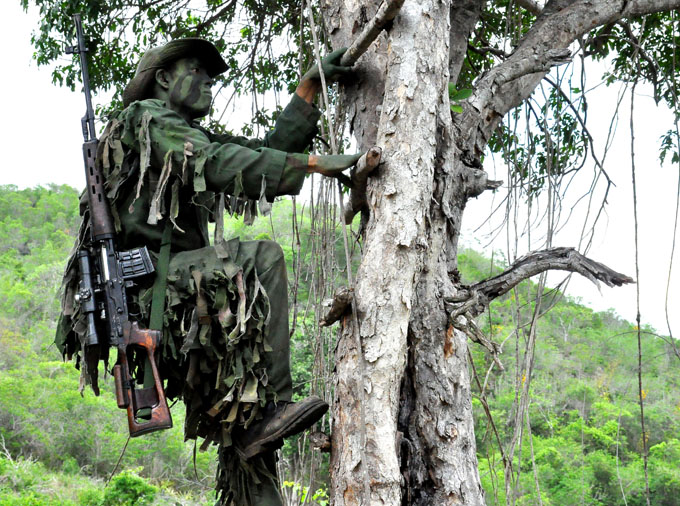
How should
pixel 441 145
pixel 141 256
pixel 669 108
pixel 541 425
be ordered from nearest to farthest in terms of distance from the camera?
pixel 141 256 < pixel 441 145 < pixel 669 108 < pixel 541 425

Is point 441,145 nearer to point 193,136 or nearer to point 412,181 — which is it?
point 412,181

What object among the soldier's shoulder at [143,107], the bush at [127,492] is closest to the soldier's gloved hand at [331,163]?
the soldier's shoulder at [143,107]

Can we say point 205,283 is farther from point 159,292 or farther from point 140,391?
point 140,391

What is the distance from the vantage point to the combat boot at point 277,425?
234 cm

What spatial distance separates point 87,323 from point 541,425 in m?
13.9

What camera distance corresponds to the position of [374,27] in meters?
2.35

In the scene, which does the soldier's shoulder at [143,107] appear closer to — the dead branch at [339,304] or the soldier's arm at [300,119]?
the soldier's arm at [300,119]

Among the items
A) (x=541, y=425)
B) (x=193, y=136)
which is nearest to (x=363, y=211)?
(x=193, y=136)

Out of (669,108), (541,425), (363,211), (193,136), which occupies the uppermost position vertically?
(669,108)

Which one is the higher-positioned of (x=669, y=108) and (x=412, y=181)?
(x=669, y=108)

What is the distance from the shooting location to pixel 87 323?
247cm

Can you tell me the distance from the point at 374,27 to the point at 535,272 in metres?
0.90

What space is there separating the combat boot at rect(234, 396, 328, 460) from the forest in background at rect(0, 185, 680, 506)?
202 inches

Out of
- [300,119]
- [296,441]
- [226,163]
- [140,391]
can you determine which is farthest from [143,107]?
[296,441]
